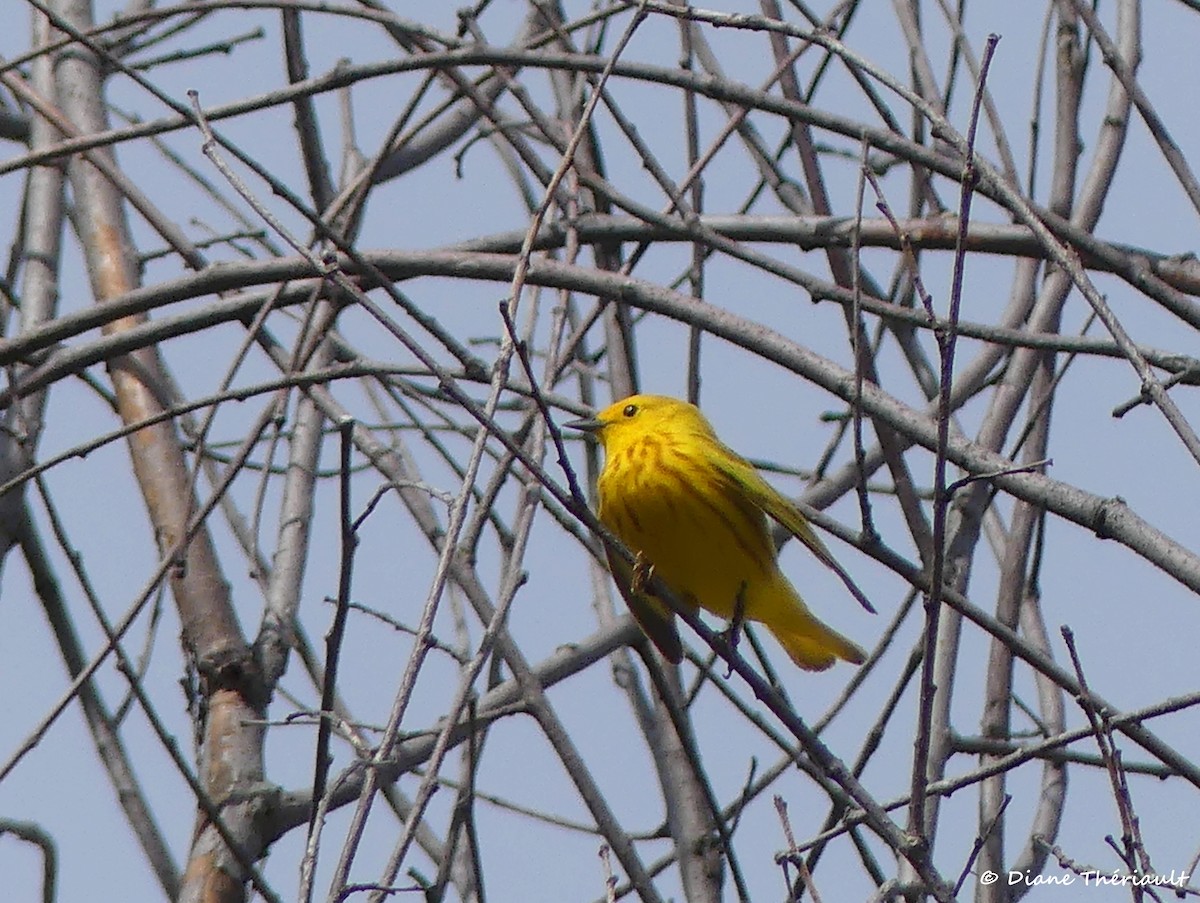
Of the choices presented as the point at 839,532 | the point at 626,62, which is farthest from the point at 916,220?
the point at 839,532

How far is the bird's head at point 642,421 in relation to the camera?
4453 millimetres

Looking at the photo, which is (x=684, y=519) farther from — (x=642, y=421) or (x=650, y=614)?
(x=650, y=614)

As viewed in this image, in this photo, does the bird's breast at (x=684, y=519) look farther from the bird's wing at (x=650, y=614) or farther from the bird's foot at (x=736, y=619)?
the bird's wing at (x=650, y=614)

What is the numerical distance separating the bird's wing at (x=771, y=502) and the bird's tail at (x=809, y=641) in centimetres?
41

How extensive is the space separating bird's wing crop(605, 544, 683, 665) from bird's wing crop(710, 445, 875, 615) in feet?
1.12

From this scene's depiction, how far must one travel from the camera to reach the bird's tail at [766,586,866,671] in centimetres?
466

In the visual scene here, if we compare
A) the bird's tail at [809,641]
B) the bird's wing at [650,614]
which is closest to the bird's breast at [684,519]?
the bird's tail at [809,641]

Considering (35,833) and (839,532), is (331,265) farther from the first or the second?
(35,833)

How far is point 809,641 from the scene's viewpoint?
4758 millimetres

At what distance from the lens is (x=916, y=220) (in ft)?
12.1

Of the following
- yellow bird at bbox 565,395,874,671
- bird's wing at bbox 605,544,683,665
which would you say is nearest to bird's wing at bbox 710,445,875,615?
yellow bird at bbox 565,395,874,671

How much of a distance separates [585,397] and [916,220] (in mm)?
1518

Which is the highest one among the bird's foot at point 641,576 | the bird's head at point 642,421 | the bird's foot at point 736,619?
the bird's head at point 642,421

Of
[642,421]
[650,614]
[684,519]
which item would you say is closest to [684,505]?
[684,519]
